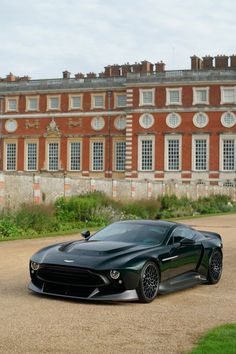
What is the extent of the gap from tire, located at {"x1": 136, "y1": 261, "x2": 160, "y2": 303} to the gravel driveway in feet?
0.45

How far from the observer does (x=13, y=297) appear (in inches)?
403

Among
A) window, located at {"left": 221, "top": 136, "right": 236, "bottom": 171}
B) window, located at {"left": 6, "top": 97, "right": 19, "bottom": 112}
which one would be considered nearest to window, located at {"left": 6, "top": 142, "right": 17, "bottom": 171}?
window, located at {"left": 6, "top": 97, "right": 19, "bottom": 112}

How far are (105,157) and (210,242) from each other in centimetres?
5636

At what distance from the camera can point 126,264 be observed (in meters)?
10.1

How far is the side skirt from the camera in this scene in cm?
1084

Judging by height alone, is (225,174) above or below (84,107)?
below

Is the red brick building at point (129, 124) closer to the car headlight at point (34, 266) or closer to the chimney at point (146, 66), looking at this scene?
the chimney at point (146, 66)

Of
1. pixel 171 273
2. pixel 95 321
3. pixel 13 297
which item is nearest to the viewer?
pixel 95 321

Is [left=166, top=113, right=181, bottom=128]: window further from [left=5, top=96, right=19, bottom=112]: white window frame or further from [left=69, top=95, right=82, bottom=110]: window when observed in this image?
[left=5, top=96, right=19, bottom=112]: white window frame

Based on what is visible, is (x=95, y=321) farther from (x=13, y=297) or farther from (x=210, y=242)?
(x=210, y=242)

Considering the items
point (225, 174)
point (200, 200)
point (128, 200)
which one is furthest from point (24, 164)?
point (128, 200)

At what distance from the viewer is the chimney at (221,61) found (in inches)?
2778

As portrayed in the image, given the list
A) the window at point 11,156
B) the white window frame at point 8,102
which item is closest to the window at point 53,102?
the white window frame at point 8,102

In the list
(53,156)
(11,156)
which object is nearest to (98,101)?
(53,156)
